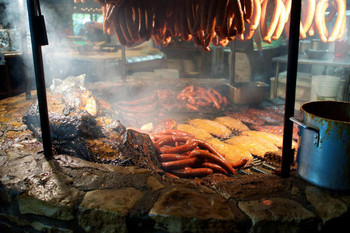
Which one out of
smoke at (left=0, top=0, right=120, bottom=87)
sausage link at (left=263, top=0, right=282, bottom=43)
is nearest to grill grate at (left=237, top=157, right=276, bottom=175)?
sausage link at (left=263, top=0, right=282, bottom=43)

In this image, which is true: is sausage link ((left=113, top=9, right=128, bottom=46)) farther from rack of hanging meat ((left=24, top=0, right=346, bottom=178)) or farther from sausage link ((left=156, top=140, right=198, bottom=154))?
sausage link ((left=156, top=140, right=198, bottom=154))

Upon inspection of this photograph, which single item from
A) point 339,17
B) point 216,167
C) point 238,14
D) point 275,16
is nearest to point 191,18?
point 238,14

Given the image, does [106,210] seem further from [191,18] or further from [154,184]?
[191,18]

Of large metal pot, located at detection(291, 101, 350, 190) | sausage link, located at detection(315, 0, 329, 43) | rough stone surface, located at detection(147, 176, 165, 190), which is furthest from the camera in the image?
sausage link, located at detection(315, 0, 329, 43)

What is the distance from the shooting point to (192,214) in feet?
7.03

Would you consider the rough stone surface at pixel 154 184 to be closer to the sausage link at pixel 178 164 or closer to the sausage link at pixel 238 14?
the sausage link at pixel 178 164

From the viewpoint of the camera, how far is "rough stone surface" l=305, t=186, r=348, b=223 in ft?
7.11

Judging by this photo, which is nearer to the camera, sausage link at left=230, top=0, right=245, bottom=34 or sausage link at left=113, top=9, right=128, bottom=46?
sausage link at left=230, top=0, right=245, bottom=34

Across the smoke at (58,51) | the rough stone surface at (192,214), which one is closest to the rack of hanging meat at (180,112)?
the rough stone surface at (192,214)

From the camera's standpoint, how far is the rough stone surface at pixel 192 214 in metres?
2.10

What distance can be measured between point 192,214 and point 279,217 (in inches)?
26.3

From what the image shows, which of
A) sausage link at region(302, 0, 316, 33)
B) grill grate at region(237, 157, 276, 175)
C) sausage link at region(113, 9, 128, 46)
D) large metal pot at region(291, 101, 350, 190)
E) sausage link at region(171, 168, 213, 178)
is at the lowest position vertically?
grill grate at region(237, 157, 276, 175)

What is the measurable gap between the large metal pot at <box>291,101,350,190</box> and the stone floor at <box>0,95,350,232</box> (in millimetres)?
124

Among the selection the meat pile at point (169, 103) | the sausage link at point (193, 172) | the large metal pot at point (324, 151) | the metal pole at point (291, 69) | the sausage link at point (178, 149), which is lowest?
the sausage link at point (193, 172)
